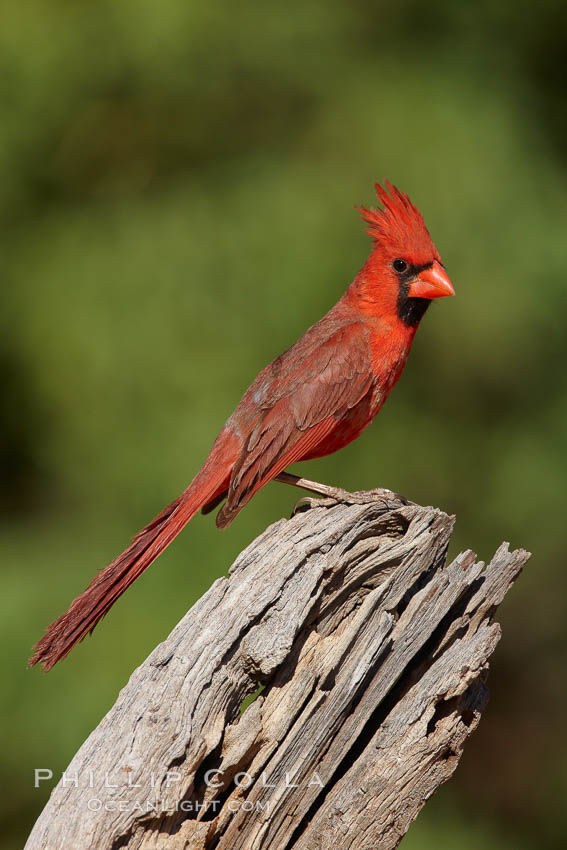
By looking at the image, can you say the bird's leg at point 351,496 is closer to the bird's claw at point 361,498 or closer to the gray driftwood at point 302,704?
the bird's claw at point 361,498

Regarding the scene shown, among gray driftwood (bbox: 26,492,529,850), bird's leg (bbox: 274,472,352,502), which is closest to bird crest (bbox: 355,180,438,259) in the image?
bird's leg (bbox: 274,472,352,502)

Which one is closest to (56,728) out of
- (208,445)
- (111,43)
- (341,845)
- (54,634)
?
(208,445)

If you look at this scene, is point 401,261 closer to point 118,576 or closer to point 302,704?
point 118,576

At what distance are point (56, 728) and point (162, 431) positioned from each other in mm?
1382

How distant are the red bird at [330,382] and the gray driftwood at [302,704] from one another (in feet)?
1.18

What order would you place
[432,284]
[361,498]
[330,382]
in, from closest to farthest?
[361,498] < [330,382] < [432,284]

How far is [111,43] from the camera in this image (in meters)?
5.14

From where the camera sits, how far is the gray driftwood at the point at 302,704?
82.1 inches

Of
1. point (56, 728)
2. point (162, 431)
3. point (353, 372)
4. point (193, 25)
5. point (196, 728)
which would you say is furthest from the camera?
point (193, 25)

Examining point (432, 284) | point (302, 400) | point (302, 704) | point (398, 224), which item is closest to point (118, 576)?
point (302, 704)

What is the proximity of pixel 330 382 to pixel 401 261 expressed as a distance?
1.70 feet

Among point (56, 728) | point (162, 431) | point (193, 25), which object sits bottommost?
point (56, 728)

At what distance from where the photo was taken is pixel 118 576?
101 inches

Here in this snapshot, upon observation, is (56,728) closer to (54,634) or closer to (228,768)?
(54,634)
